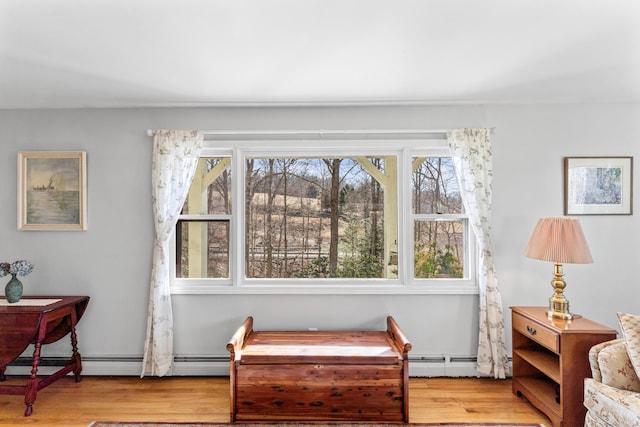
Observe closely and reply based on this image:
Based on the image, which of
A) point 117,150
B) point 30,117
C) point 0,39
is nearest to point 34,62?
point 0,39

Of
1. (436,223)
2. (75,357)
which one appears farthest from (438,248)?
(75,357)

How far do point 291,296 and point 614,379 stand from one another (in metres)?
2.15

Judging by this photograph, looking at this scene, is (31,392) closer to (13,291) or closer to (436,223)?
(13,291)

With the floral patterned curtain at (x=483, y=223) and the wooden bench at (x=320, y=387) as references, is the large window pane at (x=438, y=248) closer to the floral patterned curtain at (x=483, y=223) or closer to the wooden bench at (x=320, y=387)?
the floral patterned curtain at (x=483, y=223)

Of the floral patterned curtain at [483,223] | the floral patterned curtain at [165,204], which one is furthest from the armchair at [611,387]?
the floral patterned curtain at [165,204]

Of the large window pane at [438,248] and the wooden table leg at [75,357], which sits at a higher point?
the large window pane at [438,248]

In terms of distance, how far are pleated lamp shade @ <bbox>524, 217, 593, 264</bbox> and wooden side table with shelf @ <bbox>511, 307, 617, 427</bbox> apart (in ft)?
1.35

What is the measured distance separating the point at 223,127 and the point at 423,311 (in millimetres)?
2299

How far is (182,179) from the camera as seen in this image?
9.95 feet

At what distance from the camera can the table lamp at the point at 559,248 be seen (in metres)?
2.36

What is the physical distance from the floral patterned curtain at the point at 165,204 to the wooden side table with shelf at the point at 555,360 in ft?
8.94

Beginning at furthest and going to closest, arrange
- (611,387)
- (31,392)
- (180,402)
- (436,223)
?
(436,223)
(180,402)
(31,392)
(611,387)

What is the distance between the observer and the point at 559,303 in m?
2.44

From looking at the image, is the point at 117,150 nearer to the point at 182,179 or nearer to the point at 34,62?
the point at 182,179
